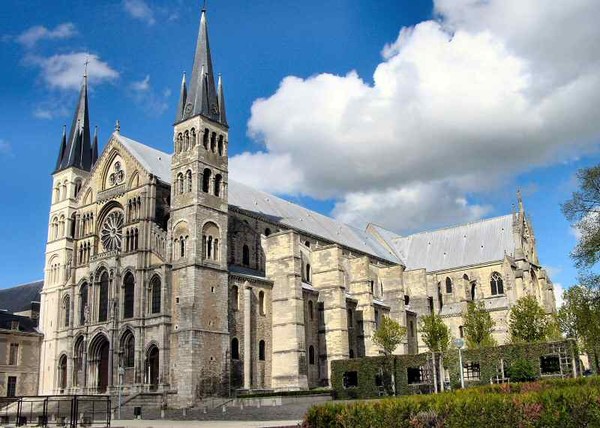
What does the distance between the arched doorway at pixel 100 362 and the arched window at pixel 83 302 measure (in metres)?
3.35

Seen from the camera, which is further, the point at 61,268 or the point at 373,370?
the point at 61,268

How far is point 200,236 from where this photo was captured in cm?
4962

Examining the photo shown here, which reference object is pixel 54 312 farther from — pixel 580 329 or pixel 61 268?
pixel 580 329

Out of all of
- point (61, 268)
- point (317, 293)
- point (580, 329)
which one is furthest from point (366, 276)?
point (61, 268)

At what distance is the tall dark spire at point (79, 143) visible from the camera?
215 feet

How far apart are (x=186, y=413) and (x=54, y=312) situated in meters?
23.6

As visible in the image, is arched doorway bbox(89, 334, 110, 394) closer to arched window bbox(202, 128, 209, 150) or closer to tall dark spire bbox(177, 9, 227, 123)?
arched window bbox(202, 128, 209, 150)

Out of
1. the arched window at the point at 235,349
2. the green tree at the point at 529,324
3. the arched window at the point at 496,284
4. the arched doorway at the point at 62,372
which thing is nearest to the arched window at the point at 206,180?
the arched window at the point at 235,349

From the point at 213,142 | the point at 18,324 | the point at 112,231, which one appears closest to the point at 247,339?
the point at 112,231

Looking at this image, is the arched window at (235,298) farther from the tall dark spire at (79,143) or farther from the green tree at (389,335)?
the tall dark spire at (79,143)

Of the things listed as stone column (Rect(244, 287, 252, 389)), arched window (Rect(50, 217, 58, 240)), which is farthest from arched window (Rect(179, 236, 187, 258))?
arched window (Rect(50, 217, 58, 240))

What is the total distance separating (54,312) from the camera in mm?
59594

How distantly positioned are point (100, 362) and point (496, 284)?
4553 centimetres

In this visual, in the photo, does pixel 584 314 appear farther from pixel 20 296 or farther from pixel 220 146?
pixel 20 296
